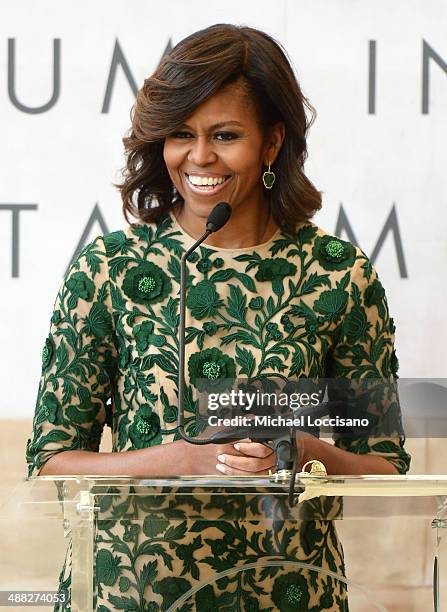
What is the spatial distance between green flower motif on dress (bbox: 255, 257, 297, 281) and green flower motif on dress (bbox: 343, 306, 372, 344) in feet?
0.42

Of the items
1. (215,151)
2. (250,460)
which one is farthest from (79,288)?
(250,460)

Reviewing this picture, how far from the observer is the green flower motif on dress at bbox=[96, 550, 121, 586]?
142 cm

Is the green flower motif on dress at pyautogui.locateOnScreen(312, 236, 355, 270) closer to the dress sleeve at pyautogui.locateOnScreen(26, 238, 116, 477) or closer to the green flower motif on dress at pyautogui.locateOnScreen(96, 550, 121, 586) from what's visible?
the dress sleeve at pyautogui.locateOnScreen(26, 238, 116, 477)

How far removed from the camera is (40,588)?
1428mm

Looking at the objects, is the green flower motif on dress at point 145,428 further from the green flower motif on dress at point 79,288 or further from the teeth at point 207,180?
the teeth at point 207,180

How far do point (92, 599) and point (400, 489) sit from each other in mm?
377

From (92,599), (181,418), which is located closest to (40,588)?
(92,599)

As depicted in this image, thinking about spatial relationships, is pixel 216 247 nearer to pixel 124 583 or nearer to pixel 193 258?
pixel 193 258

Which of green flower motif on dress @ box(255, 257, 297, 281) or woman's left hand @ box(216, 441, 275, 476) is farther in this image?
green flower motif on dress @ box(255, 257, 297, 281)

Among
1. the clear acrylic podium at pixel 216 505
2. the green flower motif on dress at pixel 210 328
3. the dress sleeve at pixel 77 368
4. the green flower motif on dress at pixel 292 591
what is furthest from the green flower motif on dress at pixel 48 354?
the green flower motif on dress at pixel 292 591

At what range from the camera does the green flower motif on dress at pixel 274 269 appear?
2.12 metres

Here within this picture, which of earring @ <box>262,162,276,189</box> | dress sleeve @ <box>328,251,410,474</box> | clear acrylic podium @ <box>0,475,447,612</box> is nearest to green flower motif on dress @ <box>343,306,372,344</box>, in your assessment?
dress sleeve @ <box>328,251,410,474</box>

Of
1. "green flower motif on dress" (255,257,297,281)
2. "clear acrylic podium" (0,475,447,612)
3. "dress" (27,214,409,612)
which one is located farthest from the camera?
"green flower motif on dress" (255,257,297,281)

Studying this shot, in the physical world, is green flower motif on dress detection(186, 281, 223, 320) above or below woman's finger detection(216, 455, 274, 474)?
above
